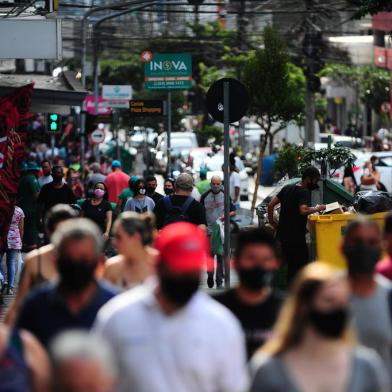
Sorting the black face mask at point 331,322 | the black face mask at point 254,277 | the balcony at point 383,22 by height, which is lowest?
the black face mask at point 331,322

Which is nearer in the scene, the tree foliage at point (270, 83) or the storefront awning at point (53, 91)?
the storefront awning at point (53, 91)

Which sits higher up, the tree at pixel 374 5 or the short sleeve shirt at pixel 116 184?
the tree at pixel 374 5

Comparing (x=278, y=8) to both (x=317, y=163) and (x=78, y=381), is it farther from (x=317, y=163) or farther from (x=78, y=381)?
(x=78, y=381)

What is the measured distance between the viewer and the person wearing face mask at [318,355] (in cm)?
588

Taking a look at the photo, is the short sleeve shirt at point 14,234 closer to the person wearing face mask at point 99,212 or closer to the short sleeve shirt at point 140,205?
the person wearing face mask at point 99,212

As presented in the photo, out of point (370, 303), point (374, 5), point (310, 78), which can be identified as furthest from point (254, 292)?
point (310, 78)

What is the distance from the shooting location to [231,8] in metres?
71.8

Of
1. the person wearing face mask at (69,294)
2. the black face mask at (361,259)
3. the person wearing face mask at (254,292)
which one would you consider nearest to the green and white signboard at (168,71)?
the black face mask at (361,259)

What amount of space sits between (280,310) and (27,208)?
14.9m

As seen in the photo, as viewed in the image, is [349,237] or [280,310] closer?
[280,310]

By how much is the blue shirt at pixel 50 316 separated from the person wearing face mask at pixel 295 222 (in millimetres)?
8528

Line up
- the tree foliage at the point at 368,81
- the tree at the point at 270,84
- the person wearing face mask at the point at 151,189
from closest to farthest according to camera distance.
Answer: the person wearing face mask at the point at 151,189 → the tree at the point at 270,84 → the tree foliage at the point at 368,81

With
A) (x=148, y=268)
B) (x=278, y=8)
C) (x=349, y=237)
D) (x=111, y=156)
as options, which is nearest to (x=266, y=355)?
(x=349, y=237)

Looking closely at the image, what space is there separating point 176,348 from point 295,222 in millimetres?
9480
